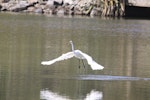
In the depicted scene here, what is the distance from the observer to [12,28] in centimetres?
3172

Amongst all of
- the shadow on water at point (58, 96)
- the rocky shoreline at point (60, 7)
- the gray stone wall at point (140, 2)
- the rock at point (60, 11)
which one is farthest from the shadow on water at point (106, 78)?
the rock at point (60, 11)

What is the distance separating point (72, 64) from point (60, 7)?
2848 cm

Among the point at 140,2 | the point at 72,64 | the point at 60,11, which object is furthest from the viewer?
the point at 60,11

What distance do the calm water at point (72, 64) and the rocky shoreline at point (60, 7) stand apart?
11045mm

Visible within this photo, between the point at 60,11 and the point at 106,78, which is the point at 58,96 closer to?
the point at 106,78

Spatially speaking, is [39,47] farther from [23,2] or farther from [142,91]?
[23,2]

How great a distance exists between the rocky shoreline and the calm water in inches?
435

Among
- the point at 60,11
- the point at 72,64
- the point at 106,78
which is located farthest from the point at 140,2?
the point at 106,78

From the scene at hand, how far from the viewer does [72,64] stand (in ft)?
61.1

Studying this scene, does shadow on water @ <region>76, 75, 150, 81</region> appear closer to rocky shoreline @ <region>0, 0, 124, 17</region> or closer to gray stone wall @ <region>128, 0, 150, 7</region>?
rocky shoreline @ <region>0, 0, 124, 17</region>

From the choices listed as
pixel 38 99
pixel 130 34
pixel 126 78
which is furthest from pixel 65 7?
pixel 38 99

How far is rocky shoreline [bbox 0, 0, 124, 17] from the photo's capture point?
4541 centimetres

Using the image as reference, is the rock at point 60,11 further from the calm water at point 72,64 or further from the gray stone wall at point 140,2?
the calm water at point 72,64

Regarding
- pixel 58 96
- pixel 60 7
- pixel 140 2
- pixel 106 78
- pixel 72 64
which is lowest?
pixel 60 7
